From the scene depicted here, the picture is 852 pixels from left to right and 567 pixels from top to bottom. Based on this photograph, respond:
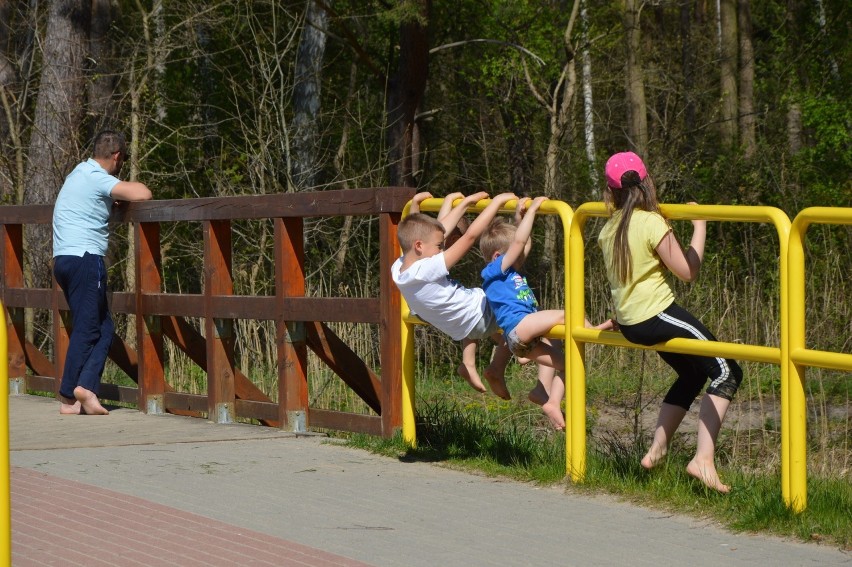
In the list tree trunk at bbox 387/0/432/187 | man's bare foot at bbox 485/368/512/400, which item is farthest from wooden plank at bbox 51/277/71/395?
tree trunk at bbox 387/0/432/187

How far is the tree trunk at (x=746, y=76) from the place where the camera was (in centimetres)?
2410

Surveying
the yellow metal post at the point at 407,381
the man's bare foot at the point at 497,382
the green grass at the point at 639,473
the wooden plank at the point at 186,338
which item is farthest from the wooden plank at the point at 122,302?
the man's bare foot at the point at 497,382

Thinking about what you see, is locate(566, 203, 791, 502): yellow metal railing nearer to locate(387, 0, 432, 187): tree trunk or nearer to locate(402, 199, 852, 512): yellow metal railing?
locate(402, 199, 852, 512): yellow metal railing

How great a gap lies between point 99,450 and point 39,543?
7.18ft

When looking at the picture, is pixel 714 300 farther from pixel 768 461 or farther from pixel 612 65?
pixel 612 65

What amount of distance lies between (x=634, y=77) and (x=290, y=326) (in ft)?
50.7

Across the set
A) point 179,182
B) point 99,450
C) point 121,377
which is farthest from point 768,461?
point 179,182

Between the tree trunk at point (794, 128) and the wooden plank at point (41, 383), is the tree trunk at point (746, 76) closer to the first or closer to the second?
the tree trunk at point (794, 128)

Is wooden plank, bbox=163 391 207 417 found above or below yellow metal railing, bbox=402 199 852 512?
below

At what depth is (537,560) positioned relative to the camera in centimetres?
470

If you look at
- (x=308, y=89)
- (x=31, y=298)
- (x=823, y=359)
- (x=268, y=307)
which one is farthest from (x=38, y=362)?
(x=308, y=89)

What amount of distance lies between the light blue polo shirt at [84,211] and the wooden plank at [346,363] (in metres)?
1.76

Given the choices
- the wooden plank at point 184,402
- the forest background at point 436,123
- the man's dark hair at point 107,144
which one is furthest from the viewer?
the forest background at point 436,123

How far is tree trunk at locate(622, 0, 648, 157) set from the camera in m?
21.8
